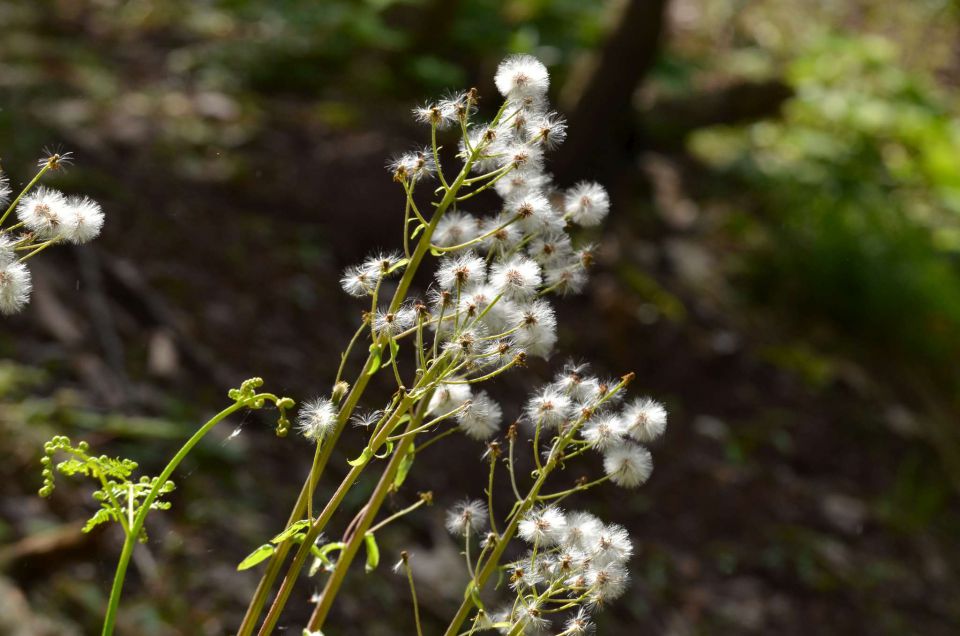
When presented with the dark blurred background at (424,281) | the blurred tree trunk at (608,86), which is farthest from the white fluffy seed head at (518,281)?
the blurred tree trunk at (608,86)

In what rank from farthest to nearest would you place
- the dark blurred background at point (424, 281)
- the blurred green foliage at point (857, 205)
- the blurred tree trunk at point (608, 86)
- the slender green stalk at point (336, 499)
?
the blurred green foliage at point (857, 205)
the blurred tree trunk at point (608, 86)
the dark blurred background at point (424, 281)
the slender green stalk at point (336, 499)

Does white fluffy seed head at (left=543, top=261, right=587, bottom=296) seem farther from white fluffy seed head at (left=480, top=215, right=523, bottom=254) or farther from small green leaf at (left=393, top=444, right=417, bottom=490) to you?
small green leaf at (left=393, top=444, right=417, bottom=490)

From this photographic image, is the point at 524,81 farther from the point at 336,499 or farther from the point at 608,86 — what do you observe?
the point at 608,86

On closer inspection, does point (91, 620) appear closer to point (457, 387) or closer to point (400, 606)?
point (400, 606)

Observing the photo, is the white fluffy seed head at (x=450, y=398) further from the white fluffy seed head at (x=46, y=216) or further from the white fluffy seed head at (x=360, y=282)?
the white fluffy seed head at (x=46, y=216)

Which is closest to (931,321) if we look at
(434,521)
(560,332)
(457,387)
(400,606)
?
(560,332)

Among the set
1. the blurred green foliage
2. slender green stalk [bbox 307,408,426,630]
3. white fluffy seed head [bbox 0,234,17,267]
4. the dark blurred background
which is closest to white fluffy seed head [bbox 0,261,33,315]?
white fluffy seed head [bbox 0,234,17,267]

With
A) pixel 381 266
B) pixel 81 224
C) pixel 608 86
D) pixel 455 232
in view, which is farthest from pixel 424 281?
pixel 81 224

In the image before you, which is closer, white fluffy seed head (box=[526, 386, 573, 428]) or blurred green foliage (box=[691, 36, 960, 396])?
white fluffy seed head (box=[526, 386, 573, 428])
